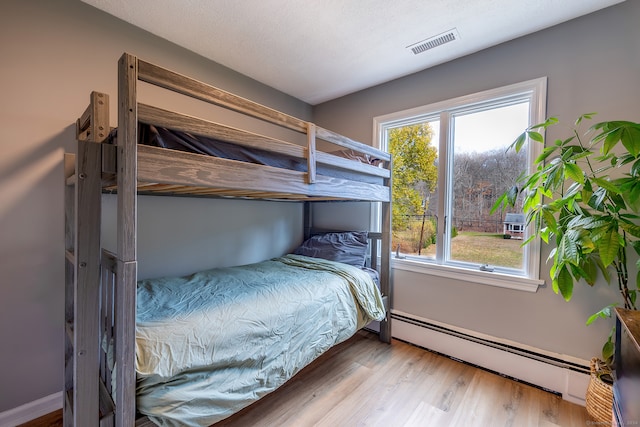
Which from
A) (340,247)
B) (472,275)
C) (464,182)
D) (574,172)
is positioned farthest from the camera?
(340,247)

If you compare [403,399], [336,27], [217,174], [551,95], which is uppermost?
[336,27]

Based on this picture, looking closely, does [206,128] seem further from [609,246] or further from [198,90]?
[609,246]

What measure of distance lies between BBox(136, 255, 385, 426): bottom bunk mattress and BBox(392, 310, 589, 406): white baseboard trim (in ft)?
1.62

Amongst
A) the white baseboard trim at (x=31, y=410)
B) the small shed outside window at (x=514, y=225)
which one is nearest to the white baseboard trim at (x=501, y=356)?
the small shed outside window at (x=514, y=225)

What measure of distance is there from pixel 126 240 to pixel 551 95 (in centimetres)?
259

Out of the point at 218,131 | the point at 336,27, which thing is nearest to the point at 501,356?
the point at 218,131

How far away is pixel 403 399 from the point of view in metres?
1.69

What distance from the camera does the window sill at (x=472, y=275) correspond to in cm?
188

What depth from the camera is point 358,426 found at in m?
1.48

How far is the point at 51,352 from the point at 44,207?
34.7 inches

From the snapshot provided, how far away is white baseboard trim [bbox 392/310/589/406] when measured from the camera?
1.69m

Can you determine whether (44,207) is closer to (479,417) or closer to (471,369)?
(479,417)

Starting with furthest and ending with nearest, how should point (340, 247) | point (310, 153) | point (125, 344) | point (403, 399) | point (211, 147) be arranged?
point (340, 247), point (403, 399), point (310, 153), point (211, 147), point (125, 344)

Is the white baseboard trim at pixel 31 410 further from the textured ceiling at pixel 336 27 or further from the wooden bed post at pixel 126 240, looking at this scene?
the textured ceiling at pixel 336 27
